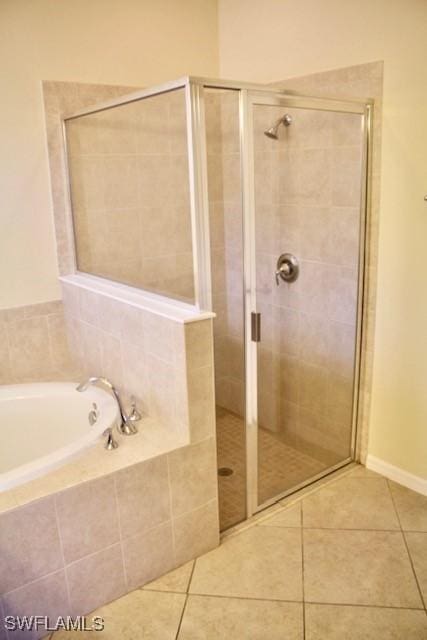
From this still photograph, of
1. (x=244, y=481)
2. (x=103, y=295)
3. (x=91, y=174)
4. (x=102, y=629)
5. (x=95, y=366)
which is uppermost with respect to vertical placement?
(x=91, y=174)

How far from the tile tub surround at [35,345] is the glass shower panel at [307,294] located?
1.05 metres

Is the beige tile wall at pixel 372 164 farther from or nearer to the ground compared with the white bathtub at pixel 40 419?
farther from the ground

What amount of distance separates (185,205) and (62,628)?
1555 mm

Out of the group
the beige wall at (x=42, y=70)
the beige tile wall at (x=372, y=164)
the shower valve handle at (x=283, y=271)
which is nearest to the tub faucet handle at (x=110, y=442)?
the beige wall at (x=42, y=70)

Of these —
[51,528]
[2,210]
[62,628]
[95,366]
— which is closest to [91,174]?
[2,210]

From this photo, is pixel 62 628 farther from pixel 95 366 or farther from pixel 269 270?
pixel 269 270

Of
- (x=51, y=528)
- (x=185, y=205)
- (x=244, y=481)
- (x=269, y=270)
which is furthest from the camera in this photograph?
(x=269, y=270)

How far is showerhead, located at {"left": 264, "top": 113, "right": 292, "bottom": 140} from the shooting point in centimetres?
228

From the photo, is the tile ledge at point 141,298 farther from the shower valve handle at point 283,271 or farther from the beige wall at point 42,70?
the shower valve handle at point 283,271

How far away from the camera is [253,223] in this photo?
2154 mm

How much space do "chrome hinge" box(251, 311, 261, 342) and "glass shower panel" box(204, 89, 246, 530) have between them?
0.16 ft

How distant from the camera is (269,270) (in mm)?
2502

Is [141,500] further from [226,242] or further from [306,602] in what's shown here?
[226,242]

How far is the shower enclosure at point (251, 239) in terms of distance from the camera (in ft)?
6.63
